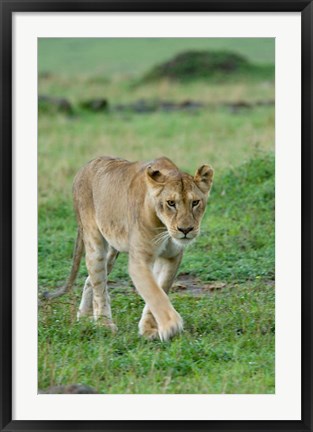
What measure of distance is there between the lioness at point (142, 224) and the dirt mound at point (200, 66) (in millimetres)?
12794

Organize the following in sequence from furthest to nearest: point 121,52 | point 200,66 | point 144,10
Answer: point 121,52 < point 200,66 < point 144,10

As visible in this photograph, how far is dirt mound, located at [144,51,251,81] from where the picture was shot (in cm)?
1981

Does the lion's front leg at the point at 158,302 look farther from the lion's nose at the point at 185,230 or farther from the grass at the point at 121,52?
the grass at the point at 121,52

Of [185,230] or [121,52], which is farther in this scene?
[121,52]

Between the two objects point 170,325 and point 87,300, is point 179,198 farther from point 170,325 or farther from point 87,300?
point 87,300

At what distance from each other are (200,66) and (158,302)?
14.4 metres

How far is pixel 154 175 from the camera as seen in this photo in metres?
6.12

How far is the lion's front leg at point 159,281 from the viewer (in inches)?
247

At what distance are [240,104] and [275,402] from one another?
12.7 meters

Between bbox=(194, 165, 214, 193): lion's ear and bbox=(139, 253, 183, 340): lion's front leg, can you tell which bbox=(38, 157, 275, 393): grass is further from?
bbox=(194, 165, 214, 193): lion's ear

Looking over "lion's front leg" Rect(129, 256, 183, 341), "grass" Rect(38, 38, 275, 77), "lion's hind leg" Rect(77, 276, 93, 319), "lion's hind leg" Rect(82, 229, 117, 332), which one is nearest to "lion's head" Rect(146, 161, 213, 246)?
"lion's front leg" Rect(129, 256, 183, 341)

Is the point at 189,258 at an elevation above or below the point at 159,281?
above

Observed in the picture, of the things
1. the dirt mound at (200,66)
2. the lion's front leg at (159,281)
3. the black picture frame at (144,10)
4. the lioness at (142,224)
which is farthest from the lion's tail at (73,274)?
the dirt mound at (200,66)

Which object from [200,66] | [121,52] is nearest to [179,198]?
[200,66]
